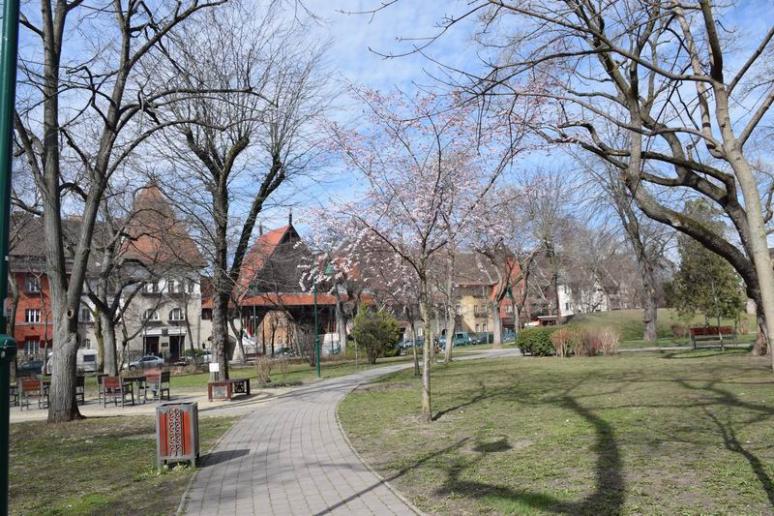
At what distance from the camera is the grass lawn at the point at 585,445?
561 cm

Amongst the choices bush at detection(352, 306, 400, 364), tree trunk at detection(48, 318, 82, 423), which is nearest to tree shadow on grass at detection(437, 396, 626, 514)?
tree trunk at detection(48, 318, 82, 423)

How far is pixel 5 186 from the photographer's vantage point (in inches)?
138

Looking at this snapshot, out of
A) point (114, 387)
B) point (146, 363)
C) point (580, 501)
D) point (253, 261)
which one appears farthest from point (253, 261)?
point (146, 363)

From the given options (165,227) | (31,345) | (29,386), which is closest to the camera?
(165,227)

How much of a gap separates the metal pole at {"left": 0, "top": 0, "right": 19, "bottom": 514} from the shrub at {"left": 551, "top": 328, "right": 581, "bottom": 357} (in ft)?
83.2

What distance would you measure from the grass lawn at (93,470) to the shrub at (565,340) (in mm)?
17537

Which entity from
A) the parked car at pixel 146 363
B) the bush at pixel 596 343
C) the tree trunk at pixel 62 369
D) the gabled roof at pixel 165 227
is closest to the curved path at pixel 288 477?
the tree trunk at pixel 62 369

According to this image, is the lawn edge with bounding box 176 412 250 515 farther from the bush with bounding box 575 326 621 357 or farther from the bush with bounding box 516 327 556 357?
the bush with bounding box 516 327 556 357

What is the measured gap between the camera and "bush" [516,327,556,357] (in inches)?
1105

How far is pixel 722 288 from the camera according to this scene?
31047mm

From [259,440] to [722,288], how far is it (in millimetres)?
28045

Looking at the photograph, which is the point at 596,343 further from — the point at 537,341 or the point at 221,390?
the point at 221,390

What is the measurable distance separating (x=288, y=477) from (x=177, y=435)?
178 centimetres

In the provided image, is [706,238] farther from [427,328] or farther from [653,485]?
[653,485]
